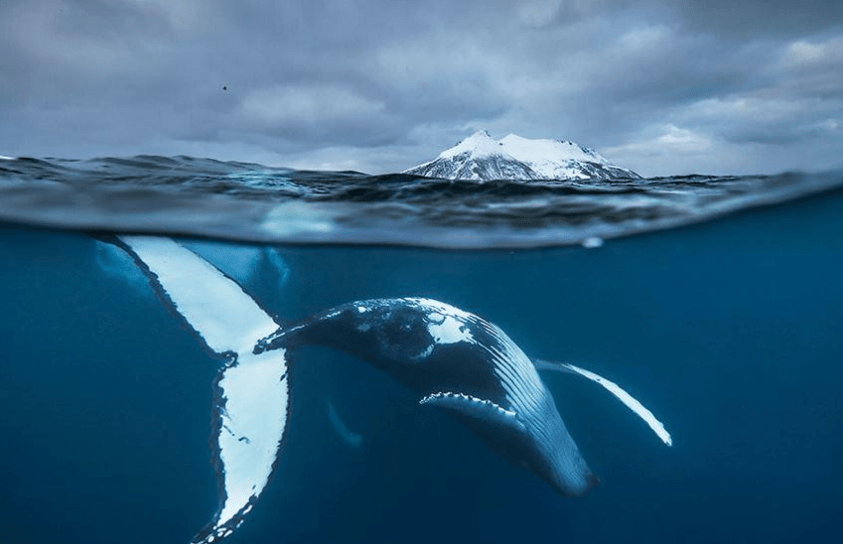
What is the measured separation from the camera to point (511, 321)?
623 inches

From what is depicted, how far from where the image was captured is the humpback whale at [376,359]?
5.89m

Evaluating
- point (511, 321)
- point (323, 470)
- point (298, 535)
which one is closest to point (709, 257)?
point (511, 321)

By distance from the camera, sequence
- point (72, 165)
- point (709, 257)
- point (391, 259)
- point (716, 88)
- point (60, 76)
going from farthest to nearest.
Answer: point (709, 257), point (391, 259), point (72, 165), point (716, 88), point (60, 76)

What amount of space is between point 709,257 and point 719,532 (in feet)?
22.8

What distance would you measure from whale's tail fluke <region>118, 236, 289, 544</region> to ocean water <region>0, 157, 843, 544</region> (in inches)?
83.2

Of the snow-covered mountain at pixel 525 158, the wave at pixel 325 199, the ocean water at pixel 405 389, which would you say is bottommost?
the ocean water at pixel 405 389

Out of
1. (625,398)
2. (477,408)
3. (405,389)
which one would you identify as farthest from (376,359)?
(625,398)

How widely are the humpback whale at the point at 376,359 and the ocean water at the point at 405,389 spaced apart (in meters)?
2.01

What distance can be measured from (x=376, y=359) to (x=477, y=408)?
217cm

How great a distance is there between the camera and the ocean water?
9555mm

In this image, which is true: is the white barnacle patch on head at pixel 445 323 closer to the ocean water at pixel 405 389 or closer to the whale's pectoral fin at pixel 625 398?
the whale's pectoral fin at pixel 625 398

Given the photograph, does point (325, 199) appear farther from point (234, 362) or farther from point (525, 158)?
point (525, 158)

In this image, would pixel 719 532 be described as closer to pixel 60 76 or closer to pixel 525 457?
pixel 525 457

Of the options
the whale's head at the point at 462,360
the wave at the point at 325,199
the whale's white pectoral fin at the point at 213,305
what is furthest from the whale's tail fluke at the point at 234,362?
the wave at the point at 325,199
